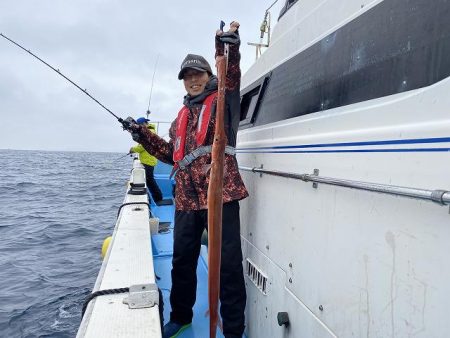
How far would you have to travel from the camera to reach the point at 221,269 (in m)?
2.79

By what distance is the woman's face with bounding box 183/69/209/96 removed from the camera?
297 cm

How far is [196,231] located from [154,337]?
1.31 metres

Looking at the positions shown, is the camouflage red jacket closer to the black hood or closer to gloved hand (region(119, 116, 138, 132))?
the black hood

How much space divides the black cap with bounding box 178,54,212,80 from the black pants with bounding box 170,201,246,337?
1.04m

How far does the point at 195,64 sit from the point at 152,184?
5.91 m

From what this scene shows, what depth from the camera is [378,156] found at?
152 cm

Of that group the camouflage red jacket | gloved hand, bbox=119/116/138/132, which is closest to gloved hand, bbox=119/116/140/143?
gloved hand, bbox=119/116/138/132

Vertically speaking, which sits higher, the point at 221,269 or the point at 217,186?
the point at 217,186

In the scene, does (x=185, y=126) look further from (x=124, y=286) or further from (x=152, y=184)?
(x=152, y=184)

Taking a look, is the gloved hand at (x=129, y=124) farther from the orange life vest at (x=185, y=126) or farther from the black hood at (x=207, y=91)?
the black hood at (x=207, y=91)

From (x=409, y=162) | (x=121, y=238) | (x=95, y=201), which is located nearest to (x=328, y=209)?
(x=409, y=162)

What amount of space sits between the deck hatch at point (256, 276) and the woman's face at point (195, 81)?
1447 mm

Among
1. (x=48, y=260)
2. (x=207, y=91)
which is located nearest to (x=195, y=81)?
(x=207, y=91)

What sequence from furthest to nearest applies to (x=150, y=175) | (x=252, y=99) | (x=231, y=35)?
(x=150, y=175) < (x=252, y=99) < (x=231, y=35)
